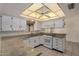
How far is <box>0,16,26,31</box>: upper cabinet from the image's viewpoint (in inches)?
40.4

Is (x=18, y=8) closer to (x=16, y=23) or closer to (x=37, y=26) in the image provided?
(x=16, y=23)

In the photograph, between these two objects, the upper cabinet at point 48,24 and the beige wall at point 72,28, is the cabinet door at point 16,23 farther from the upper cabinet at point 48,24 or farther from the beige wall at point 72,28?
the beige wall at point 72,28

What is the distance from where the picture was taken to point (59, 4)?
1.07 metres

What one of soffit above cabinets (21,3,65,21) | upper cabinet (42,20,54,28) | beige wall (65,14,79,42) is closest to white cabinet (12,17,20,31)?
soffit above cabinets (21,3,65,21)

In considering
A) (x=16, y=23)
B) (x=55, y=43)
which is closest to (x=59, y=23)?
(x=55, y=43)

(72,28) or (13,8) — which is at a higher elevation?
(13,8)

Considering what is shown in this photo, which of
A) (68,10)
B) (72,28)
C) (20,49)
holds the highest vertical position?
(68,10)

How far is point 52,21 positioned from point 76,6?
355 mm

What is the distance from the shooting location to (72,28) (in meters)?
1.08

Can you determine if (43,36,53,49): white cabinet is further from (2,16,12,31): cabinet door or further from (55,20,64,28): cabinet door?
(2,16,12,31): cabinet door

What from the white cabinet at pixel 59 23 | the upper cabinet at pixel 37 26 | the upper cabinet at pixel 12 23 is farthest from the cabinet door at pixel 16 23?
the white cabinet at pixel 59 23

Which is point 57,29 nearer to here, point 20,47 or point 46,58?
point 46,58

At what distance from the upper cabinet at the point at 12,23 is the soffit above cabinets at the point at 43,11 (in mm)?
108

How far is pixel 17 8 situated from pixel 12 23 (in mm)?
207
